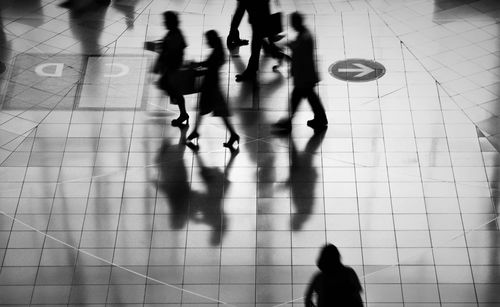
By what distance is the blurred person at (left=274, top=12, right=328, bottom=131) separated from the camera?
10602mm

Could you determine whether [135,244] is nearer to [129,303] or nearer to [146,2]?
[129,303]

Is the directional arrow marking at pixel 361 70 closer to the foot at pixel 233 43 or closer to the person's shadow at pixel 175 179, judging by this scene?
the foot at pixel 233 43

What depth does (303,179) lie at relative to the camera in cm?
1020

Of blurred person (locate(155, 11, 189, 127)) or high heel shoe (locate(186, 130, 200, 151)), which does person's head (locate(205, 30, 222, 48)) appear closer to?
blurred person (locate(155, 11, 189, 127))

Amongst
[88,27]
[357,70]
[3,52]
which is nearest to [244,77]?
[357,70]

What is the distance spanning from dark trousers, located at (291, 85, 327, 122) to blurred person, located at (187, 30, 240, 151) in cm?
88

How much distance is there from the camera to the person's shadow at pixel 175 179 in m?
9.72

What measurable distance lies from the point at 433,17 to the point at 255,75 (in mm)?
3387

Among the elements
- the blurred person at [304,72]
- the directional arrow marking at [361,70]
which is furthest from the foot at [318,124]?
the directional arrow marking at [361,70]

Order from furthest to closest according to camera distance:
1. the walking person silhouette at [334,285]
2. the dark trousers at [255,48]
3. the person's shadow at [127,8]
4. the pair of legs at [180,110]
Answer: the person's shadow at [127,8] → the dark trousers at [255,48] → the pair of legs at [180,110] → the walking person silhouette at [334,285]

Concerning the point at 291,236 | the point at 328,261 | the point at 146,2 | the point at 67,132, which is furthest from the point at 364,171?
the point at 146,2

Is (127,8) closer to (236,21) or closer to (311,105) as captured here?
(236,21)

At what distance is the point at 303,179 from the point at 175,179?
61.3 inches

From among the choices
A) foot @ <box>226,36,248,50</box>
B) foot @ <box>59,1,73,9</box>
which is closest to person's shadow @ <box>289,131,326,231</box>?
foot @ <box>226,36,248,50</box>
